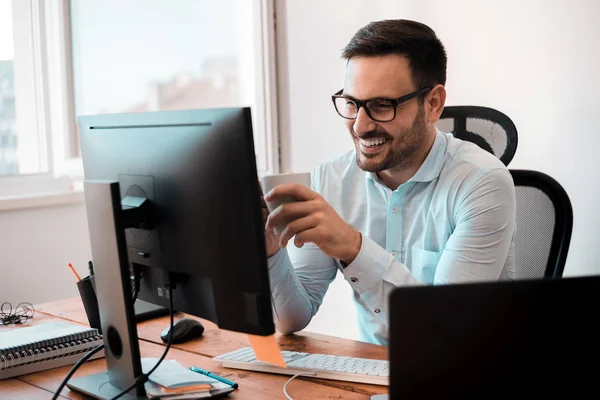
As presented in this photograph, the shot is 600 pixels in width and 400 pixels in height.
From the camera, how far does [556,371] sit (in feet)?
2.25

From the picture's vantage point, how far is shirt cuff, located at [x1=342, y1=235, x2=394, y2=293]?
144 cm

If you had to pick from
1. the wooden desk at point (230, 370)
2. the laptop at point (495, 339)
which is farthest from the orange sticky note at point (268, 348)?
the laptop at point (495, 339)

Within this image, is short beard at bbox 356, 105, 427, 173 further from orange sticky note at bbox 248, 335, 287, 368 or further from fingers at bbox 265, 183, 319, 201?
orange sticky note at bbox 248, 335, 287, 368

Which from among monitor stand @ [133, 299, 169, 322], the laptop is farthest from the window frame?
the laptop

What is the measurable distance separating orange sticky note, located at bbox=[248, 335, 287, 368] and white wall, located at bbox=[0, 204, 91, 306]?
159 centimetres

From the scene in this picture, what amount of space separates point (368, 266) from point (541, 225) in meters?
0.50

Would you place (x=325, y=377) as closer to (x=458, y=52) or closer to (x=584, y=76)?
(x=584, y=76)

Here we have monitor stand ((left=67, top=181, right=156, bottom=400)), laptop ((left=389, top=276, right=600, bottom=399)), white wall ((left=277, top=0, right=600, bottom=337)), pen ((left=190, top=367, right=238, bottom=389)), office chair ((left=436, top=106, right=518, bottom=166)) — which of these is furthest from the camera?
white wall ((left=277, top=0, right=600, bottom=337))

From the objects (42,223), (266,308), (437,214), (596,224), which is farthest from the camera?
(42,223)

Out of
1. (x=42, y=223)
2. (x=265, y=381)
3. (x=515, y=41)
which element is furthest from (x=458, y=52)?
(x=265, y=381)

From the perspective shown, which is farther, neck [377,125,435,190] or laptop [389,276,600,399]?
neck [377,125,435,190]

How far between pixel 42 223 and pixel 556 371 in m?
2.11

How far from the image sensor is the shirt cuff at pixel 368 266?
1.44m

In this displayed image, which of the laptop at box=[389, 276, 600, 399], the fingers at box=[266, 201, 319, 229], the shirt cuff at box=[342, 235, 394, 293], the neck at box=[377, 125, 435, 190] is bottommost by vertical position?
the shirt cuff at box=[342, 235, 394, 293]
